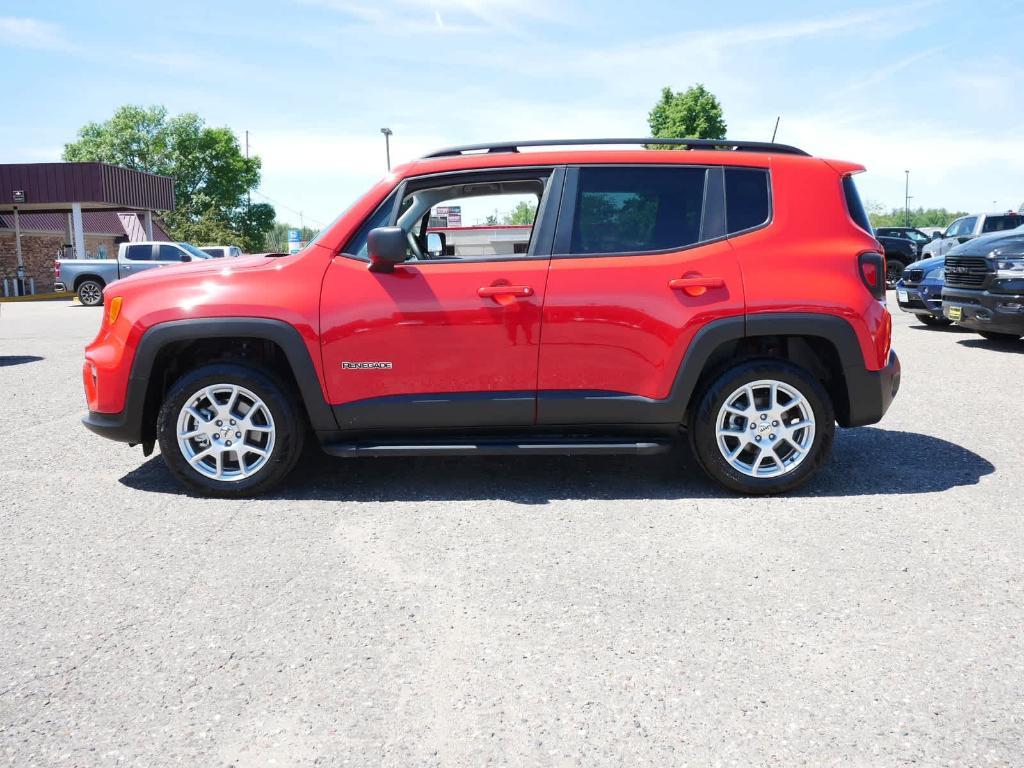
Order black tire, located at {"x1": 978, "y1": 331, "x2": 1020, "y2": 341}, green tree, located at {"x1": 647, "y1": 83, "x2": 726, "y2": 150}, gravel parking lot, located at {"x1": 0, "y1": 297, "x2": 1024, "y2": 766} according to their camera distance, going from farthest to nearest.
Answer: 1. green tree, located at {"x1": 647, "y1": 83, "x2": 726, "y2": 150}
2. black tire, located at {"x1": 978, "y1": 331, "x2": 1020, "y2": 341}
3. gravel parking lot, located at {"x1": 0, "y1": 297, "x2": 1024, "y2": 766}

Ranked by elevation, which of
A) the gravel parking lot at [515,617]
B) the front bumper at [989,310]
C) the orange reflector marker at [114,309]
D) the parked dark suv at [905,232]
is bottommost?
the gravel parking lot at [515,617]

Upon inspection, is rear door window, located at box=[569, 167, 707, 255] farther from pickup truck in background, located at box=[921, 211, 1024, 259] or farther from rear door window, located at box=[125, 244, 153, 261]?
rear door window, located at box=[125, 244, 153, 261]

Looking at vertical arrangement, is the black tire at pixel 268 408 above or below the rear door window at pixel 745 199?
below

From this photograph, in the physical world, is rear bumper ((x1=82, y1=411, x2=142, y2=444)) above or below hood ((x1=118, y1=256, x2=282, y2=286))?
below

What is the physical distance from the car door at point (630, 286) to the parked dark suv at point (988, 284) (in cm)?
698

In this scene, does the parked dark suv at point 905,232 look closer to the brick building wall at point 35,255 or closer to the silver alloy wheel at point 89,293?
the silver alloy wheel at point 89,293

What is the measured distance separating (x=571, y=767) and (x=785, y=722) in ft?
2.14

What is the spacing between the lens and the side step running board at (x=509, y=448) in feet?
14.5

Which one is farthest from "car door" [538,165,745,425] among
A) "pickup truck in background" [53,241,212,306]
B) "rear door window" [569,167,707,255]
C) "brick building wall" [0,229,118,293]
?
"brick building wall" [0,229,118,293]

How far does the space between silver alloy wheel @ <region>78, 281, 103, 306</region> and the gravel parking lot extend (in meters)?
21.2

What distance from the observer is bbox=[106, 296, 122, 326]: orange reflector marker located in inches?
180

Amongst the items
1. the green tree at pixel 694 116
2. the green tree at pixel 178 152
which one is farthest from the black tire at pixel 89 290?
the green tree at pixel 178 152

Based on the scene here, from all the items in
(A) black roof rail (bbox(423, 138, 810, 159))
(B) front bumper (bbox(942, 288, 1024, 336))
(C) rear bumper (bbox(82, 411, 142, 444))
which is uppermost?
(A) black roof rail (bbox(423, 138, 810, 159))

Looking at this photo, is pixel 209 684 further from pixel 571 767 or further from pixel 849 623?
pixel 849 623
